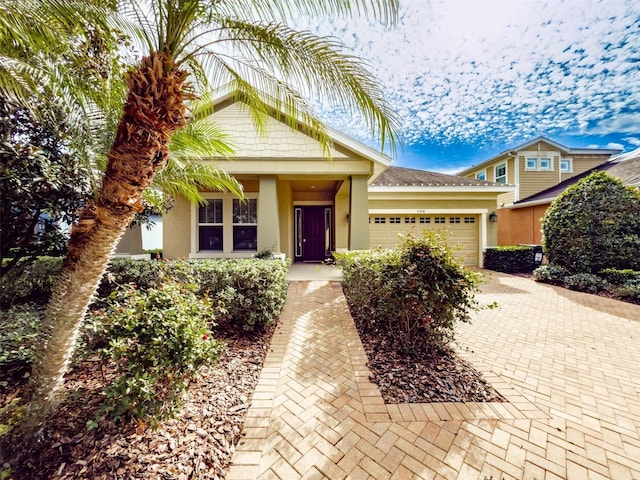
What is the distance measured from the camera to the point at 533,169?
50.2ft

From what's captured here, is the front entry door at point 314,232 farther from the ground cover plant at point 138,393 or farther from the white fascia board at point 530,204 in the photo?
the white fascia board at point 530,204

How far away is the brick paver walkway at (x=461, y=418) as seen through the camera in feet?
6.11

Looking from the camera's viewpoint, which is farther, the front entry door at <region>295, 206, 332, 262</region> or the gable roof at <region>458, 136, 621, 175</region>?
the gable roof at <region>458, 136, 621, 175</region>

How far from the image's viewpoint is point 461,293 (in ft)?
10.5

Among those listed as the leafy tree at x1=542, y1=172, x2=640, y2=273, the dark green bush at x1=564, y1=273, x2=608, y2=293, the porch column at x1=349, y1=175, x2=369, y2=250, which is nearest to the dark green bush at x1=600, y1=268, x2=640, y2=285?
the dark green bush at x1=564, y1=273, x2=608, y2=293

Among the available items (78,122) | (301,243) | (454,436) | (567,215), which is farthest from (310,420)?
(567,215)

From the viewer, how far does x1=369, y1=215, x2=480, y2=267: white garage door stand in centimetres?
1180

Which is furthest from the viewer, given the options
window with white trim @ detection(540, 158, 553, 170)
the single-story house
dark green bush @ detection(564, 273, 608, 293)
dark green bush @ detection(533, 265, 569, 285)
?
window with white trim @ detection(540, 158, 553, 170)

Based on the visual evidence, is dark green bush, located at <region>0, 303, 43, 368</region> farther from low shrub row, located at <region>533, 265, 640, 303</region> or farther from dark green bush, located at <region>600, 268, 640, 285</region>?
dark green bush, located at <region>600, 268, 640, 285</region>

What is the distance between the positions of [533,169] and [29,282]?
22.3m

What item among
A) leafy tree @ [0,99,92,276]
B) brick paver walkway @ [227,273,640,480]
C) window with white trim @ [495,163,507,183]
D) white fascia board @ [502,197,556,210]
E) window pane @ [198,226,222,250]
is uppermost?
window with white trim @ [495,163,507,183]

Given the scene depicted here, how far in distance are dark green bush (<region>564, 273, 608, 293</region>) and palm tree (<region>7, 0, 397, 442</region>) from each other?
28.0 feet

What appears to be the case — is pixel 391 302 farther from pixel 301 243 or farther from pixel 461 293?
pixel 301 243

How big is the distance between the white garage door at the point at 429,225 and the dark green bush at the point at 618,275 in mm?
4592
